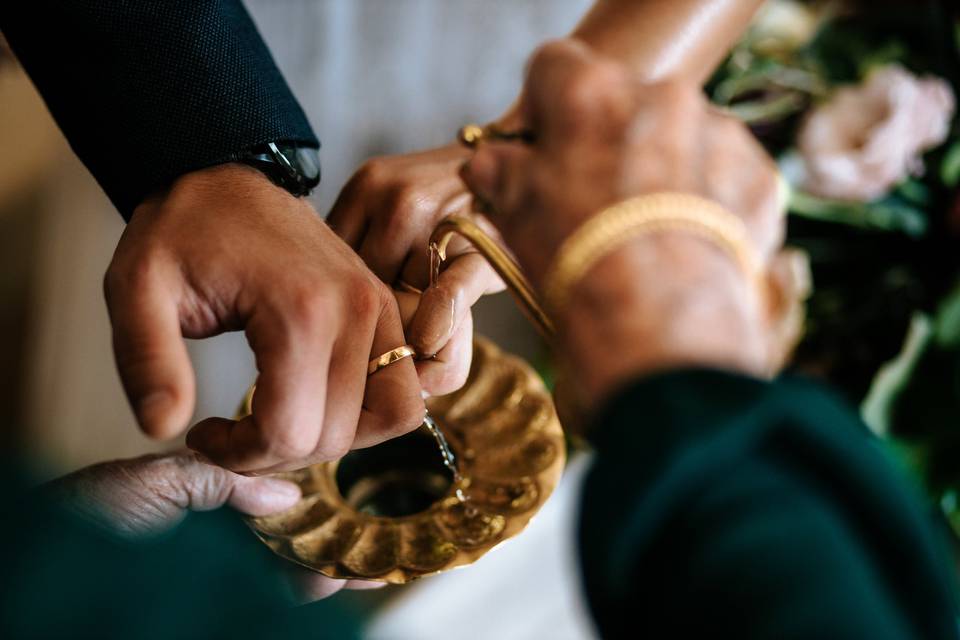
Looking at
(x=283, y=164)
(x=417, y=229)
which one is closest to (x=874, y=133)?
(x=417, y=229)

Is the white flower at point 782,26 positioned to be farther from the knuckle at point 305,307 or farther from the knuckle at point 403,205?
the knuckle at point 305,307

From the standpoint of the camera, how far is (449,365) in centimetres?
58

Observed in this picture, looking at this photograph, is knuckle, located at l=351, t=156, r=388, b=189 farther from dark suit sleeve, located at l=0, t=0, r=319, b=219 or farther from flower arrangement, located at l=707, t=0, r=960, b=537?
flower arrangement, located at l=707, t=0, r=960, b=537

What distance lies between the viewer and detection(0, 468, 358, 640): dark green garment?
26cm

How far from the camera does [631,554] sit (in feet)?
0.96

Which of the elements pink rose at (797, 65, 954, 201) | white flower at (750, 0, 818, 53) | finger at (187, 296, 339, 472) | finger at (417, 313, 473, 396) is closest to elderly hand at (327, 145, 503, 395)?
finger at (417, 313, 473, 396)

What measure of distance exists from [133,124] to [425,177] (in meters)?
0.24

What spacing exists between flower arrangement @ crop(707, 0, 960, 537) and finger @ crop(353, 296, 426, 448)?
62 centimetres

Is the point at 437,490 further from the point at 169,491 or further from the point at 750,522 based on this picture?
the point at 750,522

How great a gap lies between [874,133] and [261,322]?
2.47 ft

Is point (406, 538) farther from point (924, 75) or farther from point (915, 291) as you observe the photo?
point (924, 75)

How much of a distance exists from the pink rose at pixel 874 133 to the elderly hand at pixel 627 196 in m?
0.60

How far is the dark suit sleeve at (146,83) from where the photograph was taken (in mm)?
584

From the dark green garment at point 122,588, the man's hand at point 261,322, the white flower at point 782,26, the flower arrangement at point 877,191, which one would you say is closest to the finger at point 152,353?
the man's hand at point 261,322
